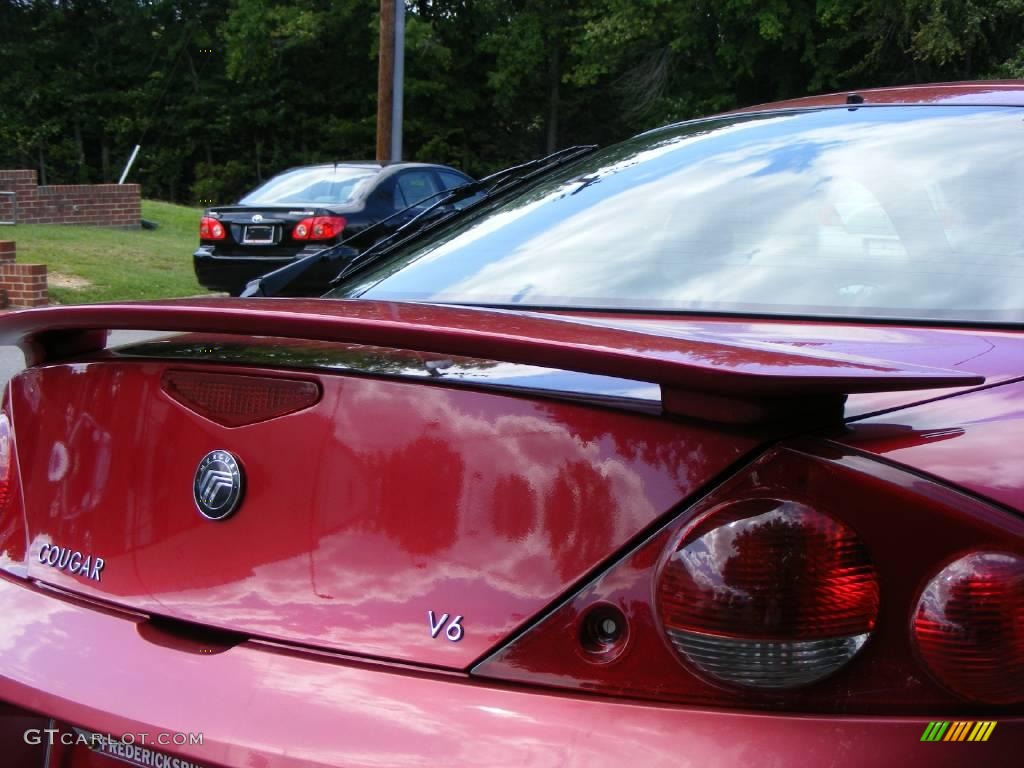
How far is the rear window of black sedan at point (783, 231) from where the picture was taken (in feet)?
6.67

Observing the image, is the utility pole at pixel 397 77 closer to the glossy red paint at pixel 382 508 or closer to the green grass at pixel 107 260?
the green grass at pixel 107 260

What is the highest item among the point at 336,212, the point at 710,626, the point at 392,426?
the point at 392,426

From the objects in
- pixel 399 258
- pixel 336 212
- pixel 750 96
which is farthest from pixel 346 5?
pixel 399 258

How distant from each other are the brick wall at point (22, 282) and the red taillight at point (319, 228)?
2.71 metres

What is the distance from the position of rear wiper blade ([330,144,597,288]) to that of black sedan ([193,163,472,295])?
340 inches

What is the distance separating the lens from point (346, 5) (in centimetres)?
4494

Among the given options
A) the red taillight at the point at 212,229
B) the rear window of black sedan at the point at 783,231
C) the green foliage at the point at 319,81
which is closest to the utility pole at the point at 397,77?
the red taillight at the point at 212,229

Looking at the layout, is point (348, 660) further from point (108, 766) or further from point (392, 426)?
point (108, 766)

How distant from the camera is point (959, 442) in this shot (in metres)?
1.40

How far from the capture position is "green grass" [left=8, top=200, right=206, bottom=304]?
1378 cm

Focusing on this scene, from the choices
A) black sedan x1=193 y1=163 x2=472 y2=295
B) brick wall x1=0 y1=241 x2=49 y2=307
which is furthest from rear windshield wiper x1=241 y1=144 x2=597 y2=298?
brick wall x1=0 y1=241 x2=49 y2=307

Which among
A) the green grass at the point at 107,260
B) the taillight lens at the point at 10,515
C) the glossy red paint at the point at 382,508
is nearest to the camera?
the glossy red paint at the point at 382,508

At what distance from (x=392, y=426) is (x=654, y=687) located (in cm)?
46

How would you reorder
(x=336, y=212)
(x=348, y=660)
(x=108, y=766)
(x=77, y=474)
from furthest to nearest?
1. (x=336, y=212)
2. (x=77, y=474)
3. (x=108, y=766)
4. (x=348, y=660)
